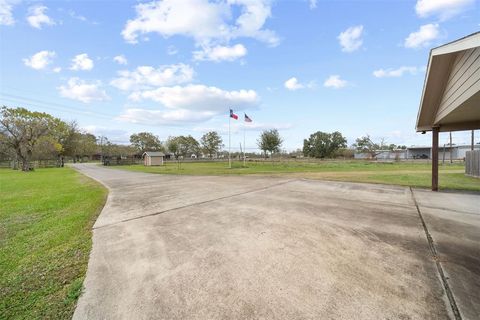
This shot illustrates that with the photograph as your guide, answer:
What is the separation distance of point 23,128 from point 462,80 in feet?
123

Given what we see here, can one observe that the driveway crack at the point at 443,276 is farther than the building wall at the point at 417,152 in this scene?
No

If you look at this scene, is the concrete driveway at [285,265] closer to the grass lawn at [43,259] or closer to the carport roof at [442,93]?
the grass lawn at [43,259]

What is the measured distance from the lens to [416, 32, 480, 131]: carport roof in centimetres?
372

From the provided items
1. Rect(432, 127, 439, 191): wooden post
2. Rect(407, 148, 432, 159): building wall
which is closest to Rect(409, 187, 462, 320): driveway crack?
Rect(432, 127, 439, 191): wooden post

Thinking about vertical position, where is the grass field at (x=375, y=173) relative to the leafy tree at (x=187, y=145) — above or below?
below

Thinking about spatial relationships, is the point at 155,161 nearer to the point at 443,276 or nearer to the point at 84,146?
the point at 84,146

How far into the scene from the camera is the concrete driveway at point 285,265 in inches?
77.6

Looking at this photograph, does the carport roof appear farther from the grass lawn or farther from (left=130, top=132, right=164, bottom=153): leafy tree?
(left=130, top=132, right=164, bottom=153): leafy tree

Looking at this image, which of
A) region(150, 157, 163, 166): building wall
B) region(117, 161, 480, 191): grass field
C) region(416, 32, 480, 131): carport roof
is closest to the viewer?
region(416, 32, 480, 131): carport roof

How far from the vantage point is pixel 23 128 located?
86.3 ft

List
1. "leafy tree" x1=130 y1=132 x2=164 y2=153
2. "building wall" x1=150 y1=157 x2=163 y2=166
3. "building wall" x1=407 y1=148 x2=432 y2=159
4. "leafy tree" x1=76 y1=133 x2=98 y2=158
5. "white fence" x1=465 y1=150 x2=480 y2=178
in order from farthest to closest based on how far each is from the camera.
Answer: "leafy tree" x1=130 y1=132 x2=164 y2=153, "leafy tree" x1=76 y1=133 x2=98 y2=158, "building wall" x1=407 y1=148 x2=432 y2=159, "building wall" x1=150 y1=157 x2=163 y2=166, "white fence" x1=465 y1=150 x2=480 y2=178

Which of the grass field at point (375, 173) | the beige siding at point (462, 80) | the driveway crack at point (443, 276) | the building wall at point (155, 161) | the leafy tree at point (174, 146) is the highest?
the leafy tree at point (174, 146)

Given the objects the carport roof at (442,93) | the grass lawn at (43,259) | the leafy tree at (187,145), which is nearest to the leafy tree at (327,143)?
the leafy tree at (187,145)

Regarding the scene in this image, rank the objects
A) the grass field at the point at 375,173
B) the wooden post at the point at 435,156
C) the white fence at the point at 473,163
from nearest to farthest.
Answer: the wooden post at the point at 435,156 → the grass field at the point at 375,173 → the white fence at the point at 473,163
